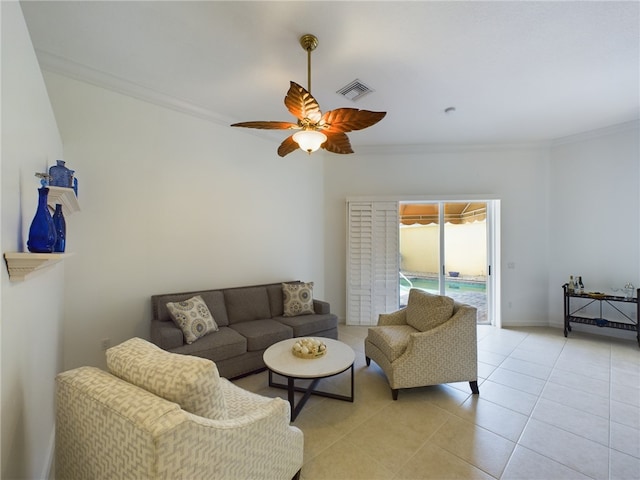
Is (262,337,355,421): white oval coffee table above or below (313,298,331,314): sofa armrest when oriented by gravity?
below

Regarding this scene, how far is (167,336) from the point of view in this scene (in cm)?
274

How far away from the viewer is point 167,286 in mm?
3389

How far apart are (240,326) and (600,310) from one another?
535cm

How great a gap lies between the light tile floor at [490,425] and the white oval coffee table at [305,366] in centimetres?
9

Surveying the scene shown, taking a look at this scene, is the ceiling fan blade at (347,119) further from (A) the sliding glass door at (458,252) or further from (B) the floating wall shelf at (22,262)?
(A) the sliding glass door at (458,252)

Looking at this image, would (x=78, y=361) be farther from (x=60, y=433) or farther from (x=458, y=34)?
(x=458, y=34)

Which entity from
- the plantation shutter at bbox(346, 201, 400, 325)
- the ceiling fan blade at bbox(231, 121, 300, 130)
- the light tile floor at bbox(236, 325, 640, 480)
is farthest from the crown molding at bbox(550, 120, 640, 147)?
the ceiling fan blade at bbox(231, 121, 300, 130)

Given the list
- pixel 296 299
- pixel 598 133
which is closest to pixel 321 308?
pixel 296 299

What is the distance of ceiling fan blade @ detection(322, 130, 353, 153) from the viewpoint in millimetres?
2338

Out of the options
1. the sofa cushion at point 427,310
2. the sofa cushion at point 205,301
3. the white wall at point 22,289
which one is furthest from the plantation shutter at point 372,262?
the white wall at point 22,289

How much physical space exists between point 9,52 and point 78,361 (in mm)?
2782

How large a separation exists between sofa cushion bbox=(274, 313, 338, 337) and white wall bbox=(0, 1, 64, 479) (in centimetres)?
223

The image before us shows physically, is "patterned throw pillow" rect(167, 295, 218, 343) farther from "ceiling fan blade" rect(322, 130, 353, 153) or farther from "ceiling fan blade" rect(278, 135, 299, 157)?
"ceiling fan blade" rect(322, 130, 353, 153)

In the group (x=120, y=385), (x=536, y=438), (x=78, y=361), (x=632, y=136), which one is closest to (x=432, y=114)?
(x=632, y=136)
